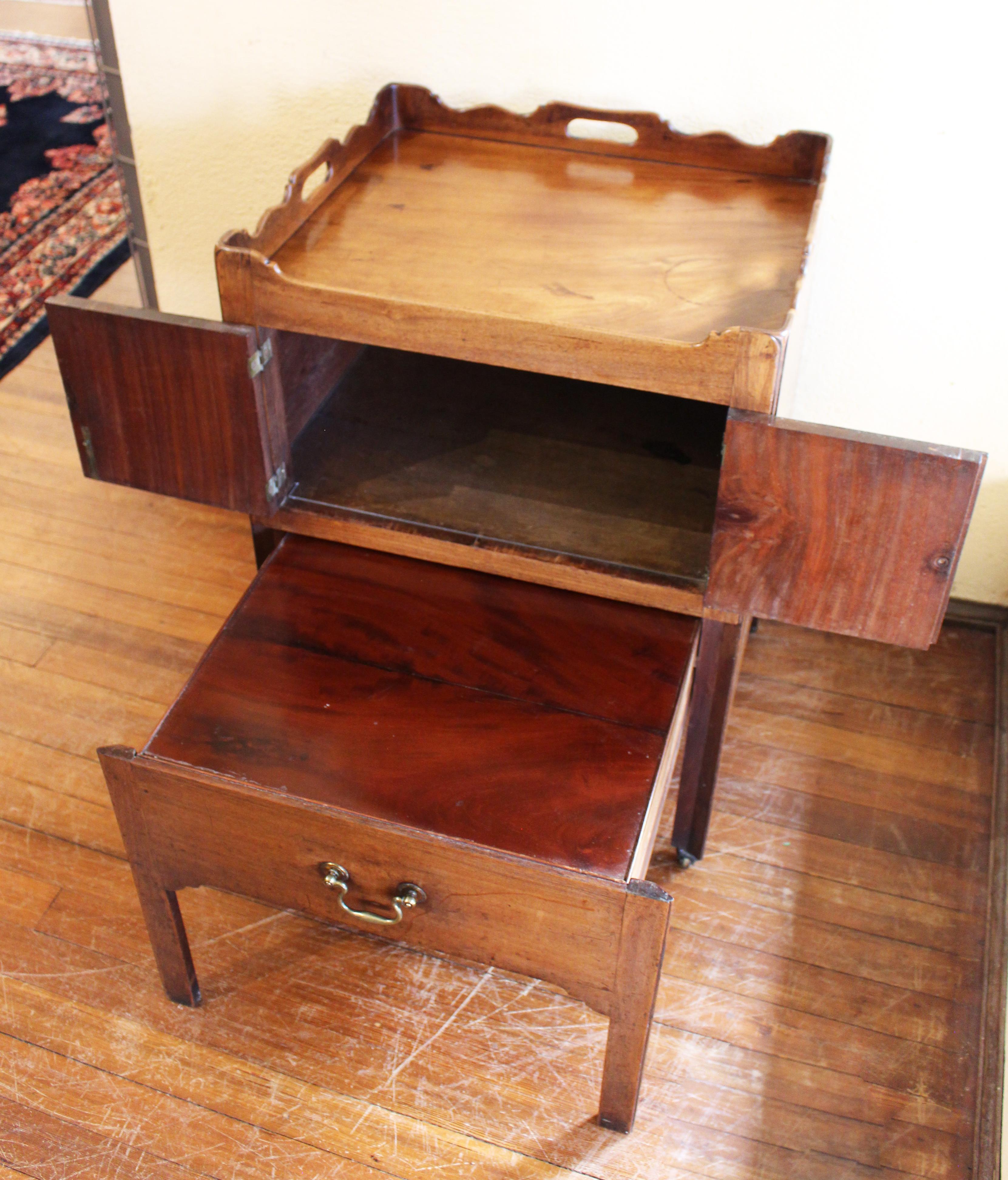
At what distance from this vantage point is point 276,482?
1.25 meters

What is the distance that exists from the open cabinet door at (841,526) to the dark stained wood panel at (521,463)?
0.10 metres

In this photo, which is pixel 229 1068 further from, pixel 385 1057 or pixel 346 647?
pixel 346 647

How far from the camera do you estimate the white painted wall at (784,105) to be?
4.39 feet

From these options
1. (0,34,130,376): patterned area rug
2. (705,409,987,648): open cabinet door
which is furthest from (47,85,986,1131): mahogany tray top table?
(0,34,130,376): patterned area rug

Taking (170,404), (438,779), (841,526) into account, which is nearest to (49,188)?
(170,404)

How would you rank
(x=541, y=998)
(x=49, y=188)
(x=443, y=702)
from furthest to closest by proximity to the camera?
(x=49, y=188)
(x=541, y=998)
(x=443, y=702)

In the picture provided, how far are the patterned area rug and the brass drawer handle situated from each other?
5.06 ft

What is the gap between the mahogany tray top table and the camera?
1.03 metres

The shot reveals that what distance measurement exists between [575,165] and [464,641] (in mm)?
569

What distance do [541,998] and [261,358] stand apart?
74 centimetres

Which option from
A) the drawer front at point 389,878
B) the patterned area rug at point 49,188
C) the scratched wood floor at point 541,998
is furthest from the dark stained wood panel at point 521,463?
the patterned area rug at point 49,188

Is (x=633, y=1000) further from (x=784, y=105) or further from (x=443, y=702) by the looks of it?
(x=784, y=105)

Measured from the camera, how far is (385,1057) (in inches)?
49.5

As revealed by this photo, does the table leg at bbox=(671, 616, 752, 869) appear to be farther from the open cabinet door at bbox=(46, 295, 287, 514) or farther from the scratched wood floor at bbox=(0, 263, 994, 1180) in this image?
the open cabinet door at bbox=(46, 295, 287, 514)
